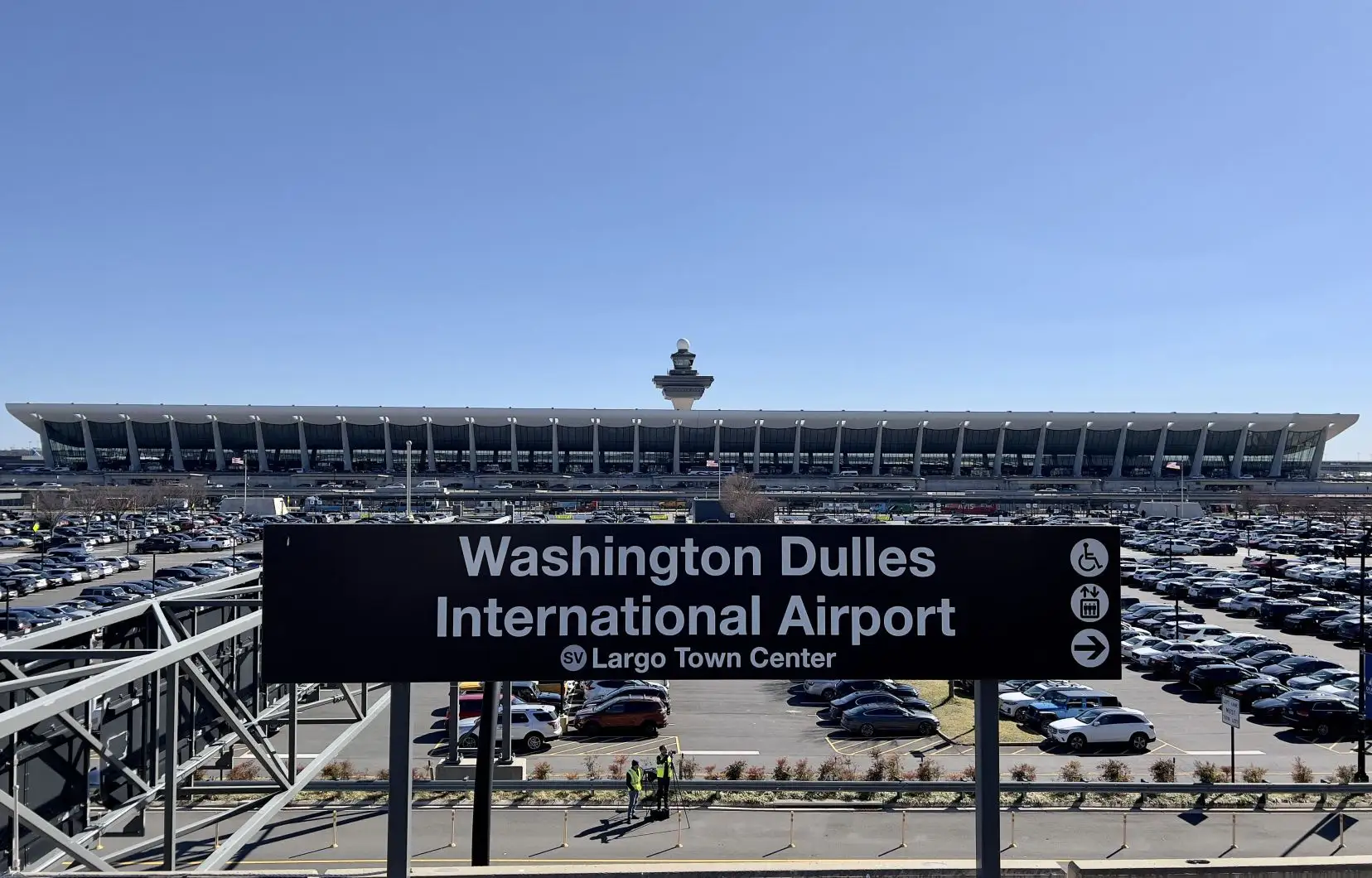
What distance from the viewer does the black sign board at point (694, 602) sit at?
5.33 metres

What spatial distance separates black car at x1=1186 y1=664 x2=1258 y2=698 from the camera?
2507 centimetres

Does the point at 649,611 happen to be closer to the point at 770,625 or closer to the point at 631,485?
the point at 770,625

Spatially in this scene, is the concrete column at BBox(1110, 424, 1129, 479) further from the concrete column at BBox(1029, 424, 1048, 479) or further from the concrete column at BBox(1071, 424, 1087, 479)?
the concrete column at BBox(1029, 424, 1048, 479)

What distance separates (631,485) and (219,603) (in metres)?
94.7

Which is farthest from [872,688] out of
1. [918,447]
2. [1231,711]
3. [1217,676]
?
[918,447]

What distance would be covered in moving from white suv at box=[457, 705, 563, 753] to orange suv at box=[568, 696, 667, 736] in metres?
0.75

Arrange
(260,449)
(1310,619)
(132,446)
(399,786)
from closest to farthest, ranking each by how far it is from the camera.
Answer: (399,786)
(1310,619)
(132,446)
(260,449)

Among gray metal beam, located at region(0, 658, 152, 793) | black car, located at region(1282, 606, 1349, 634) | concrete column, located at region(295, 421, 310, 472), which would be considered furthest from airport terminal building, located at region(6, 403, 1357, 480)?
gray metal beam, located at region(0, 658, 152, 793)

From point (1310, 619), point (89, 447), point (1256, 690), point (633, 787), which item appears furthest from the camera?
point (89, 447)

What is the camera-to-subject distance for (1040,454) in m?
111

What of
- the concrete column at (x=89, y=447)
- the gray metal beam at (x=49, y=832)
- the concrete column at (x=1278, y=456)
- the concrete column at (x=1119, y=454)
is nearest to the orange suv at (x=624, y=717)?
the gray metal beam at (x=49, y=832)

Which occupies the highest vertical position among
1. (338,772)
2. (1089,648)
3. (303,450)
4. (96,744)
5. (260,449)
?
(1089,648)

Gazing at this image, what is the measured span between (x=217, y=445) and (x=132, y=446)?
10861 millimetres

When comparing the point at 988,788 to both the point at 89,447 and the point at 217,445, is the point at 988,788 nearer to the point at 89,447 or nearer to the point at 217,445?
the point at 217,445
